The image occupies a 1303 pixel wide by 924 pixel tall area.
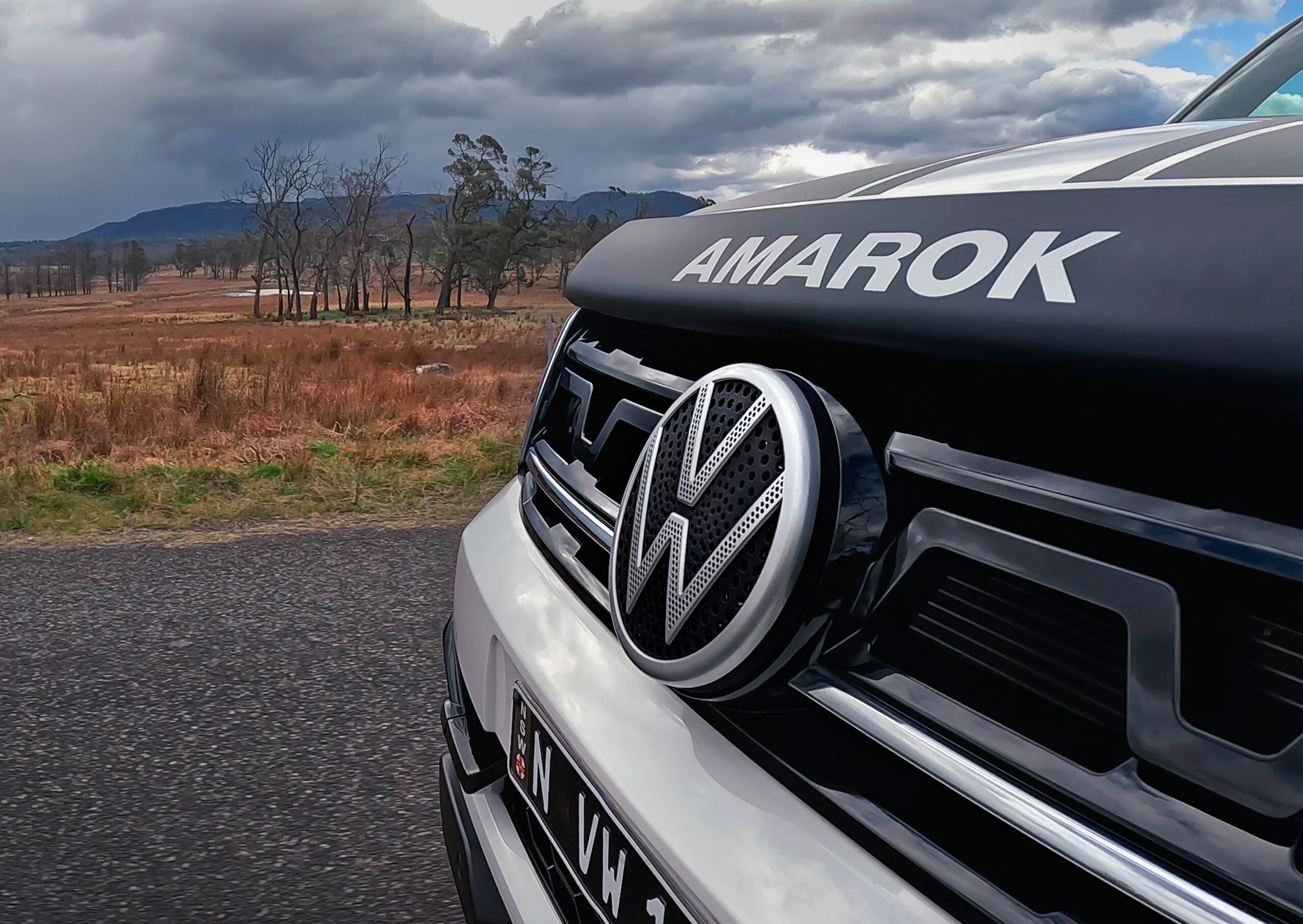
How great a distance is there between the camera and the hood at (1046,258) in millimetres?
730

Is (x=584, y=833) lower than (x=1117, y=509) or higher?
lower

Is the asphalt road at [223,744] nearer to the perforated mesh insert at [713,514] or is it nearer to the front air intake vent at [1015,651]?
the perforated mesh insert at [713,514]

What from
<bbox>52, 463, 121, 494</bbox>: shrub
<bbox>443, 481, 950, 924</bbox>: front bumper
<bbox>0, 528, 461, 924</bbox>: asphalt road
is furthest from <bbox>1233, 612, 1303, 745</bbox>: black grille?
<bbox>52, 463, 121, 494</bbox>: shrub

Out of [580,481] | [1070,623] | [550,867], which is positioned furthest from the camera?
[580,481]

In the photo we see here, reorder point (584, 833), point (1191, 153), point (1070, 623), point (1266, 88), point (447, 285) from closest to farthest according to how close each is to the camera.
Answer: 1. point (1070, 623)
2. point (1191, 153)
3. point (584, 833)
4. point (1266, 88)
5. point (447, 285)

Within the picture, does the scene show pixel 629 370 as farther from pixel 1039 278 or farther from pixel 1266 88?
pixel 1266 88

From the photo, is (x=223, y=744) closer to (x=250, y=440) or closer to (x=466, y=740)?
(x=466, y=740)

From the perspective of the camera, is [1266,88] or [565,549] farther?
[1266,88]

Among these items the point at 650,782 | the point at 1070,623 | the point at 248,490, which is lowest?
the point at 248,490

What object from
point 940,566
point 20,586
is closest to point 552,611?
point 940,566

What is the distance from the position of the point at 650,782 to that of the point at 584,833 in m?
0.20

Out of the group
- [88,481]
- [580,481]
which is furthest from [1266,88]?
[88,481]

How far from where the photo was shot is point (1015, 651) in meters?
0.91

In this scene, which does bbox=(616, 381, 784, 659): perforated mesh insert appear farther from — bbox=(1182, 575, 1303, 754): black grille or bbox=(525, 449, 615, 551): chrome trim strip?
bbox=(1182, 575, 1303, 754): black grille
